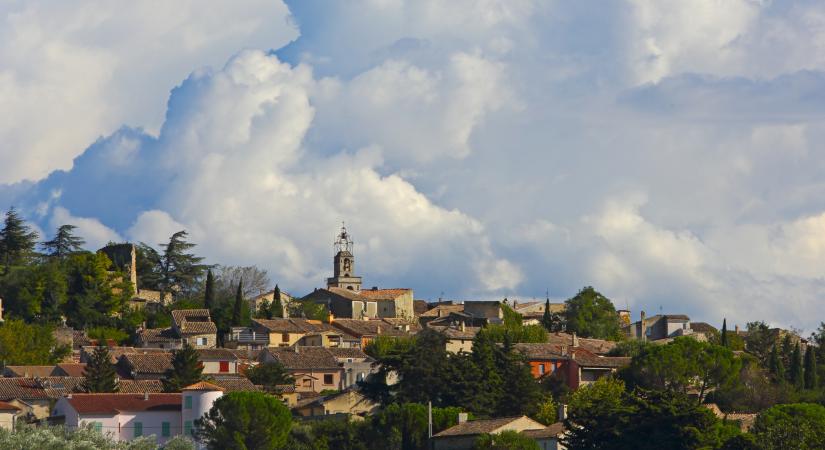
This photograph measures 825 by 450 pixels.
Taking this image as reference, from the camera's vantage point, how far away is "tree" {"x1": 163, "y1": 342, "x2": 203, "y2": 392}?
79806mm

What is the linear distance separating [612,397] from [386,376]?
12.4m

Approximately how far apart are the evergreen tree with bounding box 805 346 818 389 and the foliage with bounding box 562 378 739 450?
31.1 metres

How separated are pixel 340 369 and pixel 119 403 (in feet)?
69.0

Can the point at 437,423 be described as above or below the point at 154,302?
below

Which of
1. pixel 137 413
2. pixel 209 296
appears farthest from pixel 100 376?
pixel 209 296

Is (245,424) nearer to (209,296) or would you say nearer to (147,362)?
(147,362)

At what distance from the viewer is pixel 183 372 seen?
264 ft

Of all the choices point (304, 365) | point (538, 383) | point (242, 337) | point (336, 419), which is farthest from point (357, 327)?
point (336, 419)

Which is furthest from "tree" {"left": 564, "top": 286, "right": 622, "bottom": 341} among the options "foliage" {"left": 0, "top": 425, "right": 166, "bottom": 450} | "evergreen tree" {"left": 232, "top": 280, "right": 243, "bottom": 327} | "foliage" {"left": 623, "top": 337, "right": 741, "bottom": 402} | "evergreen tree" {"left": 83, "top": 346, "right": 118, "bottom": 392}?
"foliage" {"left": 0, "top": 425, "right": 166, "bottom": 450}

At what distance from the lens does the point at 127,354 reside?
3455 inches

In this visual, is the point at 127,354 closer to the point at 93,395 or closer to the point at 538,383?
the point at 93,395

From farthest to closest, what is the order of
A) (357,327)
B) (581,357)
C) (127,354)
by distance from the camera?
(357,327), (581,357), (127,354)

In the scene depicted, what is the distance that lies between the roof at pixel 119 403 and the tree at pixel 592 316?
48833 millimetres

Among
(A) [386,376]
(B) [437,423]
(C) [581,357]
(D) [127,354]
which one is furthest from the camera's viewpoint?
(C) [581,357]
